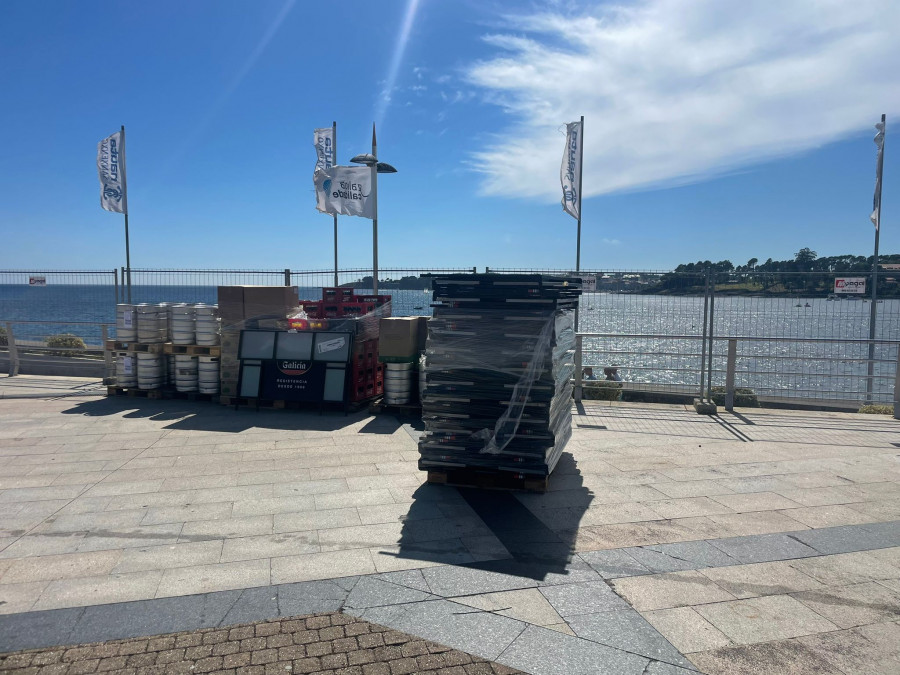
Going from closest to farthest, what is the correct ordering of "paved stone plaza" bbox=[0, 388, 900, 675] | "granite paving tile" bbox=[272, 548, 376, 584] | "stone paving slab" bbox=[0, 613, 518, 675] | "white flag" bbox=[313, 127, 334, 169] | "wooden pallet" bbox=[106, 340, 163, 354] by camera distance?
"stone paving slab" bbox=[0, 613, 518, 675], "paved stone plaza" bbox=[0, 388, 900, 675], "granite paving tile" bbox=[272, 548, 376, 584], "wooden pallet" bbox=[106, 340, 163, 354], "white flag" bbox=[313, 127, 334, 169]

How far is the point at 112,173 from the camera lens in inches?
612

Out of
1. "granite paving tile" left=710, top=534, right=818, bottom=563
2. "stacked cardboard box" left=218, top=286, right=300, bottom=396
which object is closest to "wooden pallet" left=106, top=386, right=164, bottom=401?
"stacked cardboard box" left=218, top=286, right=300, bottom=396

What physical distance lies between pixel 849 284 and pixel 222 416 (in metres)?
10.6

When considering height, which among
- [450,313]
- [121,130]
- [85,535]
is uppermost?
[121,130]

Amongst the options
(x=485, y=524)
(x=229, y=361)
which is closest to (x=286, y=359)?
(x=229, y=361)

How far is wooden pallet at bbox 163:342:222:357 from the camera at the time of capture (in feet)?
36.3

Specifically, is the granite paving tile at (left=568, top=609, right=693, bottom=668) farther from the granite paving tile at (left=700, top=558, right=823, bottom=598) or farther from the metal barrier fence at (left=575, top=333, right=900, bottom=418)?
the metal barrier fence at (left=575, top=333, right=900, bottom=418)

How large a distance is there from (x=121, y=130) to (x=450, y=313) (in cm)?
1305

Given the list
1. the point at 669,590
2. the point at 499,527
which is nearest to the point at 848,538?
the point at 669,590

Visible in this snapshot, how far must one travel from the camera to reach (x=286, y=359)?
10594mm

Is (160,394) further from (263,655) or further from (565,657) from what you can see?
(565,657)

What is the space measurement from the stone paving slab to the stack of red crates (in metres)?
6.73

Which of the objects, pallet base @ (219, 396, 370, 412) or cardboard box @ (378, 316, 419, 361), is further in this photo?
pallet base @ (219, 396, 370, 412)

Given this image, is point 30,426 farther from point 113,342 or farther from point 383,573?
point 383,573
